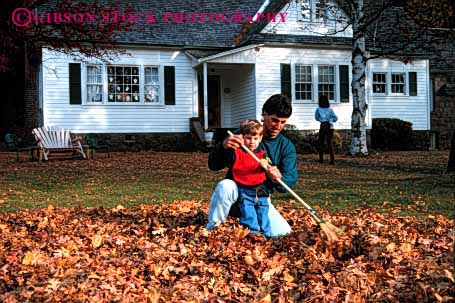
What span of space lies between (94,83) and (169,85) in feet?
8.14

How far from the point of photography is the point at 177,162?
15.3m

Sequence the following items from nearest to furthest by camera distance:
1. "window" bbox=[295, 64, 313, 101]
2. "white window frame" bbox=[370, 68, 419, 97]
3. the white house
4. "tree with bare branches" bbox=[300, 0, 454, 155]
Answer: "tree with bare branches" bbox=[300, 0, 454, 155] < the white house < "window" bbox=[295, 64, 313, 101] < "white window frame" bbox=[370, 68, 419, 97]

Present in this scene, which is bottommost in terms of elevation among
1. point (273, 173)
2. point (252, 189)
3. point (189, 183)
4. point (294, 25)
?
point (189, 183)

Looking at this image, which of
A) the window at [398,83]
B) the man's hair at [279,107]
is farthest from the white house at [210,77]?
the man's hair at [279,107]

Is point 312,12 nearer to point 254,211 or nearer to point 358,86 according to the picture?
point 358,86

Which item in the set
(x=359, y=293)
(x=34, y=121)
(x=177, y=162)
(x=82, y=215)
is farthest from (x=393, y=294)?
(x=34, y=121)

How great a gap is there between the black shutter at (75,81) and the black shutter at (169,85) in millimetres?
2867

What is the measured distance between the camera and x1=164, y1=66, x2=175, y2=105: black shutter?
814 inches

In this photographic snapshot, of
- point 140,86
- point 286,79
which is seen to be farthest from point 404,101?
point 140,86

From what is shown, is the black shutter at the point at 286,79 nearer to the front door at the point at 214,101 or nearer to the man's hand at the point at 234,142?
the front door at the point at 214,101

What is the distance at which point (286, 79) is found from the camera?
2109cm

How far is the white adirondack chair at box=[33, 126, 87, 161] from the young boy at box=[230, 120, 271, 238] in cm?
1178

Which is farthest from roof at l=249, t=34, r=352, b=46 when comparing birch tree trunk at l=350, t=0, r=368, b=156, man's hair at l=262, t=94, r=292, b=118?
man's hair at l=262, t=94, r=292, b=118

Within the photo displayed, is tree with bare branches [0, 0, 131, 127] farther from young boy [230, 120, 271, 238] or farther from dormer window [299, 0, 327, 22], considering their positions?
dormer window [299, 0, 327, 22]
